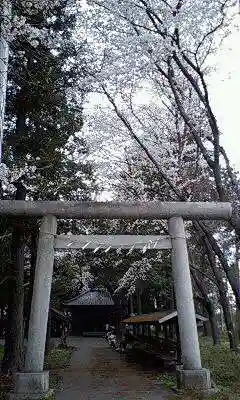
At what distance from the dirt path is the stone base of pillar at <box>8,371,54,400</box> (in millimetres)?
1729

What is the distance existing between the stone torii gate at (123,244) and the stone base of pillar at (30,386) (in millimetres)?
152

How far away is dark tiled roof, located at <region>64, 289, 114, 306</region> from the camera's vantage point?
130 ft

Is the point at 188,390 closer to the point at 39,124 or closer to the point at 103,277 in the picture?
the point at 39,124

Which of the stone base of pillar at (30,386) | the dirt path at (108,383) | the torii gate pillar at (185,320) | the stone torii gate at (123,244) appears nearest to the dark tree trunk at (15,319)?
the dirt path at (108,383)

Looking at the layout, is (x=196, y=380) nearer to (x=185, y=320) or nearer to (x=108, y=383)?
(x=185, y=320)

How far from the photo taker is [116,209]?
31.0 feet

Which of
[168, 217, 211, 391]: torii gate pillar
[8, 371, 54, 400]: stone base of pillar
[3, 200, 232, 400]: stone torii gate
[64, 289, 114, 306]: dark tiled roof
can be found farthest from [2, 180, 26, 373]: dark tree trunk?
[64, 289, 114, 306]: dark tiled roof

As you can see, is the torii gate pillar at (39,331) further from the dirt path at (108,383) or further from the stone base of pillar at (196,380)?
the stone base of pillar at (196,380)

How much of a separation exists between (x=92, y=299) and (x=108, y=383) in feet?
93.8

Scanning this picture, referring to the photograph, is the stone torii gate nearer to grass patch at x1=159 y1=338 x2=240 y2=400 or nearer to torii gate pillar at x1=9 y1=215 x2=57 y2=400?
torii gate pillar at x1=9 y1=215 x2=57 y2=400

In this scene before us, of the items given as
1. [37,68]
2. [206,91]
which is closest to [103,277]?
[37,68]

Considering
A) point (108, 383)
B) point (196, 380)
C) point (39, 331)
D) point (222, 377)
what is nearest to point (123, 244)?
point (39, 331)

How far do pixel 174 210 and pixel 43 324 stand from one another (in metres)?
3.86

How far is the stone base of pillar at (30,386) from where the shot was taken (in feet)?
26.2
